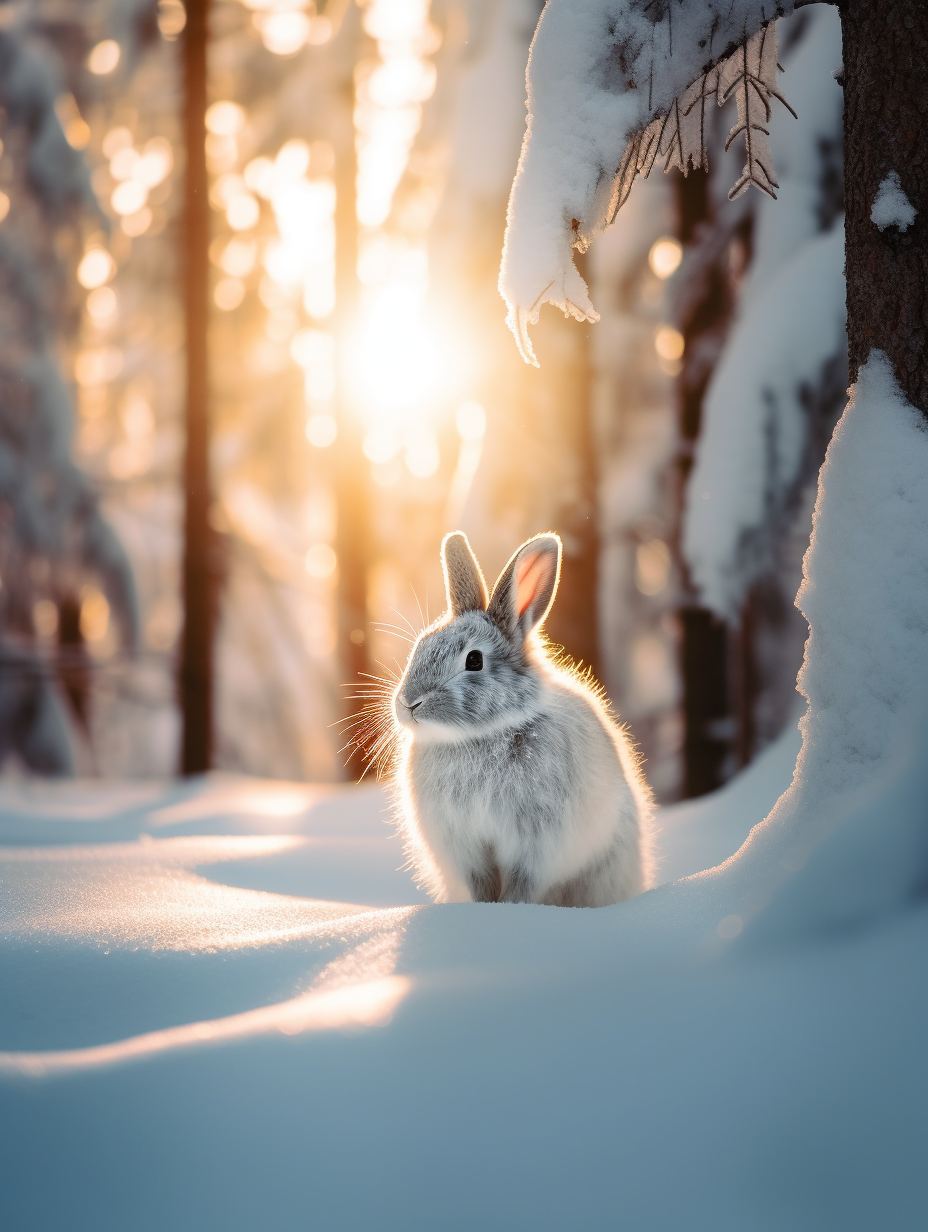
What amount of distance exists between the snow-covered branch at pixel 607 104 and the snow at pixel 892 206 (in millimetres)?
497

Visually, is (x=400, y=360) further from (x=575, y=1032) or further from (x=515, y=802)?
(x=575, y=1032)

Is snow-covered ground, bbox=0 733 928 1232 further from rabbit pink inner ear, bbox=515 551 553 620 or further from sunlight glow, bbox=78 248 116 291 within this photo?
sunlight glow, bbox=78 248 116 291

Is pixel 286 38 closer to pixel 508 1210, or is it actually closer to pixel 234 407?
pixel 234 407

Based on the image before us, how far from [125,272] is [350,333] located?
2.89 meters

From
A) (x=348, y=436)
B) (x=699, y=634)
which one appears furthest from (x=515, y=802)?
(x=348, y=436)

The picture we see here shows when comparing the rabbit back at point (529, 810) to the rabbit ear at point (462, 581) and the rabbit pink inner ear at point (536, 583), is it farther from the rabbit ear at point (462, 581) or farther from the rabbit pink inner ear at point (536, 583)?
the rabbit ear at point (462, 581)

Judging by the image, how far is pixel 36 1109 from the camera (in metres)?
1.68

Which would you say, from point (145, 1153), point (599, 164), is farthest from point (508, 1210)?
point (599, 164)

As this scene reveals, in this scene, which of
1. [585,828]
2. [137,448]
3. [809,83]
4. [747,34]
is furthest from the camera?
[137,448]

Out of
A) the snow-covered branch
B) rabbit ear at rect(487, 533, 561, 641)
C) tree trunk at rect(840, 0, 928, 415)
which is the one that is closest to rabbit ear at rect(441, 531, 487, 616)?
rabbit ear at rect(487, 533, 561, 641)

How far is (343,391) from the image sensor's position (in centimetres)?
1002

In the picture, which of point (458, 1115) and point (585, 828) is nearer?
point (458, 1115)

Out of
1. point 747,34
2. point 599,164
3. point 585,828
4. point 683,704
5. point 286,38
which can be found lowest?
point 683,704

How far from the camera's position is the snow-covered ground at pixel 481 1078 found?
1.50m
